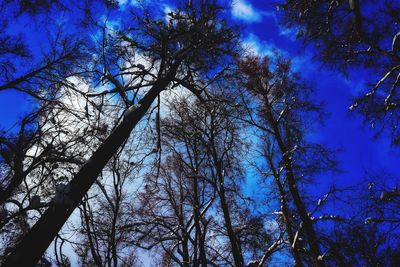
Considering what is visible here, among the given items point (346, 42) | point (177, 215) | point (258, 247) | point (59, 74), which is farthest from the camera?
point (177, 215)

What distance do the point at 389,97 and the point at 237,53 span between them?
4.25 m

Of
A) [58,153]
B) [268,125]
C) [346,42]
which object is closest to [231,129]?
[268,125]

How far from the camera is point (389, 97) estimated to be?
730 cm

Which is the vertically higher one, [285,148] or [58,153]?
[285,148]

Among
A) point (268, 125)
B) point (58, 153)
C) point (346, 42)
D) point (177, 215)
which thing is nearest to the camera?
point (346, 42)

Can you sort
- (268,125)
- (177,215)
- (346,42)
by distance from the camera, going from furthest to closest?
1. (177,215)
2. (268,125)
3. (346,42)

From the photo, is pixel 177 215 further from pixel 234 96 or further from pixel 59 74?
pixel 59 74

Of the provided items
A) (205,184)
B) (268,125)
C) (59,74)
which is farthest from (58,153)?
(268,125)

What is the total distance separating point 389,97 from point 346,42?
6.20 ft

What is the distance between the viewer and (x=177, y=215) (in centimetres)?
1320

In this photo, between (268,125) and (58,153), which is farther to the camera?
(268,125)

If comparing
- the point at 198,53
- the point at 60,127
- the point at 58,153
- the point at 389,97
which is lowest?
the point at 58,153

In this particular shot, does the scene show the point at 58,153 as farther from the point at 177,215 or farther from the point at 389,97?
the point at 389,97

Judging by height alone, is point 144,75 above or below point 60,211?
above
